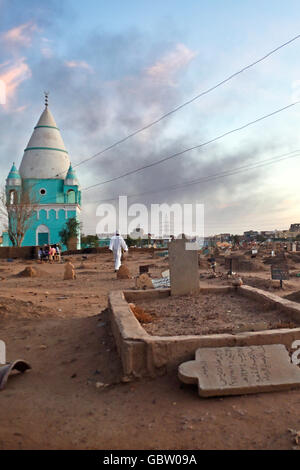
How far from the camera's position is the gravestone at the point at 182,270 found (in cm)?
713

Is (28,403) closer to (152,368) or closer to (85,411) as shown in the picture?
A: (85,411)

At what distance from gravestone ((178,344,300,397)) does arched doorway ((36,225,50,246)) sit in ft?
116

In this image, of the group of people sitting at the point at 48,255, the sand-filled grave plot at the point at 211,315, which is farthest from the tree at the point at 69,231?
the sand-filled grave plot at the point at 211,315

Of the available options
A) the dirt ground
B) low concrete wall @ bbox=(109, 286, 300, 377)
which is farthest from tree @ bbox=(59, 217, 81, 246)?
low concrete wall @ bbox=(109, 286, 300, 377)

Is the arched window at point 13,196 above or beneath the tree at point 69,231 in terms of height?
above

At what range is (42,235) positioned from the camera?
37.5 metres

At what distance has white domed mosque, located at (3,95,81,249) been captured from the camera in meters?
37.2

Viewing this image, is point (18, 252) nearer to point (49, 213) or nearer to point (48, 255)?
point (48, 255)

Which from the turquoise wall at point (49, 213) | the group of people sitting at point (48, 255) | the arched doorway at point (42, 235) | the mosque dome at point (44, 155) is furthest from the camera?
the mosque dome at point (44, 155)

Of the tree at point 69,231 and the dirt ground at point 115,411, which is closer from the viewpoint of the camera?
the dirt ground at point 115,411

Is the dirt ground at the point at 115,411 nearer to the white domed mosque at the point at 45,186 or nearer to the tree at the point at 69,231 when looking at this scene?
the tree at the point at 69,231

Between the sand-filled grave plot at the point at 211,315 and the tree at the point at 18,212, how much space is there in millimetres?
29214

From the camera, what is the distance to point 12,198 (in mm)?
36219

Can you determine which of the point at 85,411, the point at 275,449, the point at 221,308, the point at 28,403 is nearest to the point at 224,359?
the point at 275,449
